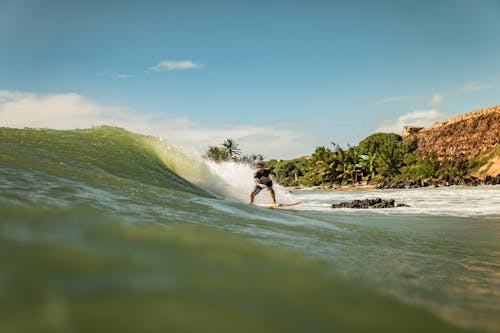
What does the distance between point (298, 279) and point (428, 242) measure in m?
4.14

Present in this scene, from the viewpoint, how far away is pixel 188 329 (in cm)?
149

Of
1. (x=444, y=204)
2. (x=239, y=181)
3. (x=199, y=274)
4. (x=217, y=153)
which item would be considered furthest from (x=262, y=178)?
(x=217, y=153)

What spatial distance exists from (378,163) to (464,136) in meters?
17.4

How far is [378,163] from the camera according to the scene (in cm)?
7688

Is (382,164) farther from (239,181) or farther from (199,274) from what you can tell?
(199,274)

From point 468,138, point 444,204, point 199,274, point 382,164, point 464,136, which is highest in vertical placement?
point 464,136

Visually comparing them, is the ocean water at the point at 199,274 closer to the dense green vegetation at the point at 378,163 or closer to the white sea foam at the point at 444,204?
the white sea foam at the point at 444,204

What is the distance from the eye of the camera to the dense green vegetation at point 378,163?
68562 millimetres

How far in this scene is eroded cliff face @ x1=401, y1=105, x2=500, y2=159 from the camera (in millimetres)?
69812

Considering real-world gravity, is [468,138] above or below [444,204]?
above

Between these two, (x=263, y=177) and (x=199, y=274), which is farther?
(x=263, y=177)

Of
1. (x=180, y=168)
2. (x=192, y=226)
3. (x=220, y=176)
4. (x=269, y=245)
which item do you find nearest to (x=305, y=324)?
(x=269, y=245)

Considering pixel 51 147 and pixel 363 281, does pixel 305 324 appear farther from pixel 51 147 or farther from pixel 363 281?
pixel 51 147

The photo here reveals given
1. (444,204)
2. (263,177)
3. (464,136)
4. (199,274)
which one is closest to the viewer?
(199,274)
